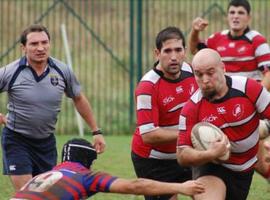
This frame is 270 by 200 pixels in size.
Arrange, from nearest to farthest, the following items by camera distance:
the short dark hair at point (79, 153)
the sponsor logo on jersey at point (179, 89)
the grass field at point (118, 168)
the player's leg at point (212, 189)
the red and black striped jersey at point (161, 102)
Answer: the short dark hair at point (79, 153) → the player's leg at point (212, 189) → the red and black striped jersey at point (161, 102) → the sponsor logo on jersey at point (179, 89) → the grass field at point (118, 168)

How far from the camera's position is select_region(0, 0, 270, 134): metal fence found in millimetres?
19953

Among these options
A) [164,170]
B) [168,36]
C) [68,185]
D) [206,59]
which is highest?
[168,36]

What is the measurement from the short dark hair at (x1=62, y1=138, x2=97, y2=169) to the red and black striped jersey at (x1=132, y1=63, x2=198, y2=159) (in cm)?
163

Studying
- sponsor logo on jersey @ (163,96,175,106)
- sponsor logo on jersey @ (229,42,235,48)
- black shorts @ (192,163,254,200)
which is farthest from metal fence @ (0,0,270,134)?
black shorts @ (192,163,254,200)

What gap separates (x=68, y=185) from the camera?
24.2 feet

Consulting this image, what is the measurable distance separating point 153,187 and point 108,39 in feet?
54.4

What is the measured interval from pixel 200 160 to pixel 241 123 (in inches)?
22.7

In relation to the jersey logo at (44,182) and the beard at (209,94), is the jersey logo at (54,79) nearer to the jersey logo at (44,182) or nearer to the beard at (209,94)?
the beard at (209,94)

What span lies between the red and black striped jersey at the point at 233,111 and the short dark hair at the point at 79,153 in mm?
1045

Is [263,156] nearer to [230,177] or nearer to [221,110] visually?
[230,177]

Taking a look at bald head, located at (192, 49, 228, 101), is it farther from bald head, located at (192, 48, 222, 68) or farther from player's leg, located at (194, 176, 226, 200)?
player's leg, located at (194, 176, 226, 200)

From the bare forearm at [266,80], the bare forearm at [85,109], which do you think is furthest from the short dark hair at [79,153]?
the bare forearm at [266,80]

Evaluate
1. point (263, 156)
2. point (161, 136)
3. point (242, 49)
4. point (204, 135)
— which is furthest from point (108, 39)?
point (204, 135)

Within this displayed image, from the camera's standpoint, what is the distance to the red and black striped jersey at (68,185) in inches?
289
